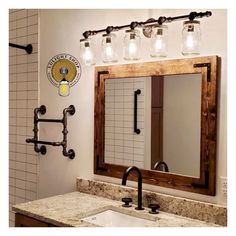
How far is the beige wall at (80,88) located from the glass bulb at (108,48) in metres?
0.10

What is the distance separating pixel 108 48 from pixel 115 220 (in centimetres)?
95

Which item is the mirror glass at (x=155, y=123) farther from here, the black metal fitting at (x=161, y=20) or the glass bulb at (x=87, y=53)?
the black metal fitting at (x=161, y=20)

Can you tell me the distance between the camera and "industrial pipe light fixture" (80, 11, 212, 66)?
1.45 metres

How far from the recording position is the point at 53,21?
7.20 feet

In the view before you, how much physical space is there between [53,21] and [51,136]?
32.8 inches

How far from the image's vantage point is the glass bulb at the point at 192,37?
1442 mm

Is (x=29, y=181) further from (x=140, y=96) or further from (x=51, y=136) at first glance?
(x=140, y=96)

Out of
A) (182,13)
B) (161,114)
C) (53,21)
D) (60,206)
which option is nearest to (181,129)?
(161,114)

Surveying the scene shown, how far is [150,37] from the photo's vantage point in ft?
5.44

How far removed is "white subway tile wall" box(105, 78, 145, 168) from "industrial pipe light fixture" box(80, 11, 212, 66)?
0.17 m

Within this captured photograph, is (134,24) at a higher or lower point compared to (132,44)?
higher

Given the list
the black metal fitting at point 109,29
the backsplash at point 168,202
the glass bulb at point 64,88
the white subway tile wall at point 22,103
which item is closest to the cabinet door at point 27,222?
the backsplash at point 168,202

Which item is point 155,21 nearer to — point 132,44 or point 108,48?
point 132,44

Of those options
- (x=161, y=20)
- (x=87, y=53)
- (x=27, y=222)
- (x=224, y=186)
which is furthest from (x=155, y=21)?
(x=27, y=222)
